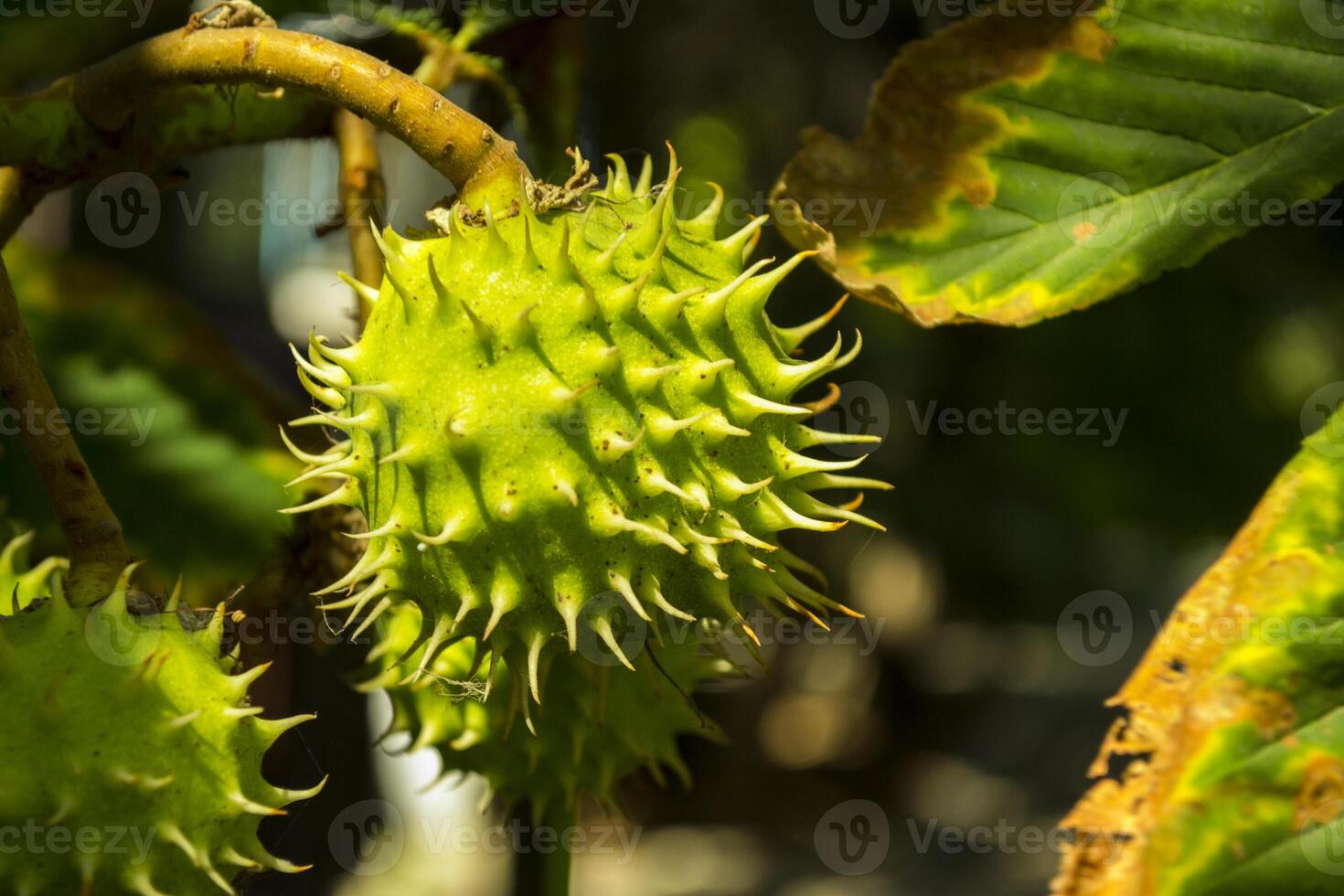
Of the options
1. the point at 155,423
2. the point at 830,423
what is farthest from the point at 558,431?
the point at 830,423

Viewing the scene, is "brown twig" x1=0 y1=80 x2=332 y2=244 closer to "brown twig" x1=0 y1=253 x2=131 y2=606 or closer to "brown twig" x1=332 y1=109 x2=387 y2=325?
"brown twig" x1=332 y1=109 x2=387 y2=325

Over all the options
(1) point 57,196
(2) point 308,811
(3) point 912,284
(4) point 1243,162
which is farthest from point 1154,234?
(1) point 57,196

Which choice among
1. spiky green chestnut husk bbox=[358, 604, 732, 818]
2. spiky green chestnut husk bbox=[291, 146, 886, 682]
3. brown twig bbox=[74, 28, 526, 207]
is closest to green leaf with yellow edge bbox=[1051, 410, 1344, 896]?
spiky green chestnut husk bbox=[291, 146, 886, 682]

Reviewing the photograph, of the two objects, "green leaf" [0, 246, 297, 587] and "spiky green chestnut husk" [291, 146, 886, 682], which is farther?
→ "green leaf" [0, 246, 297, 587]

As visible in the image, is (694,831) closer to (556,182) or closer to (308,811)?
(308,811)

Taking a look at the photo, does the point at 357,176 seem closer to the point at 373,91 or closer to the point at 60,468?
the point at 373,91
